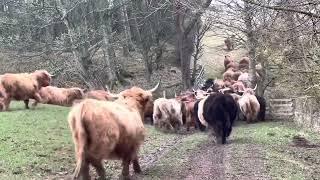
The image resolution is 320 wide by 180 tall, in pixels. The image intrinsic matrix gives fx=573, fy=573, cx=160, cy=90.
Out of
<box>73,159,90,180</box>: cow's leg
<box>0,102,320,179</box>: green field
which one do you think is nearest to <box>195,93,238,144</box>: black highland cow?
<box>0,102,320,179</box>: green field

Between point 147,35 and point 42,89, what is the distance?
1200cm

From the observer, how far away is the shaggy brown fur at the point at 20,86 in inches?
734

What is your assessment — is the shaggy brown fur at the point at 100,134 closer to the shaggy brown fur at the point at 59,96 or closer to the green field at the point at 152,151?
the green field at the point at 152,151

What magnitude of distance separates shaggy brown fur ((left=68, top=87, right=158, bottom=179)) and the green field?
3.86 feet

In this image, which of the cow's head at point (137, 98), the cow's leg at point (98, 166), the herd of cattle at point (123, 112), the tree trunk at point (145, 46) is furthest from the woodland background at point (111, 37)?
the cow's leg at point (98, 166)

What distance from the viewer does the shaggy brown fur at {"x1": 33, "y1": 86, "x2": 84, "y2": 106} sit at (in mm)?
22484

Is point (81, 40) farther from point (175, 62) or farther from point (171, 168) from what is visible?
point (171, 168)

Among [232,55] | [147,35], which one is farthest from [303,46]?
[232,55]

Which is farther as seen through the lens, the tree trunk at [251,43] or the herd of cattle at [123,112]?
the tree trunk at [251,43]

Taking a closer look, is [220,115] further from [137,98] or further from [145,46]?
[145,46]

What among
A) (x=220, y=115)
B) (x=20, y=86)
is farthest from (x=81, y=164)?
(x=20, y=86)

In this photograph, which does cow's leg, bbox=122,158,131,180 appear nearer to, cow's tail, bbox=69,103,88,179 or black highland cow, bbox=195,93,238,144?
cow's tail, bbox=69,103,88,179

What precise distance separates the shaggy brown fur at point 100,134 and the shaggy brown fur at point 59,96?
13.0 metres

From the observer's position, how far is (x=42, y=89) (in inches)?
878
